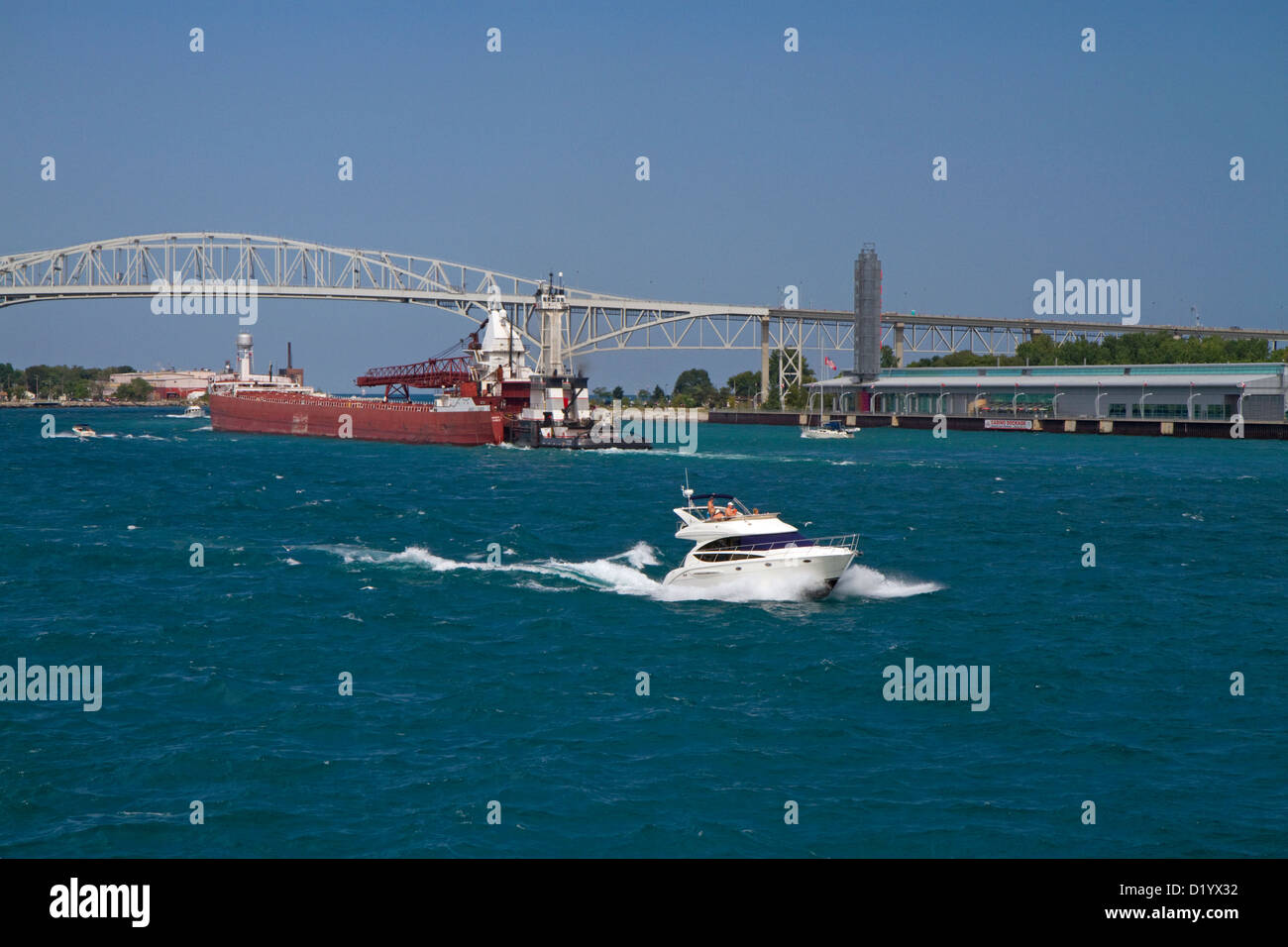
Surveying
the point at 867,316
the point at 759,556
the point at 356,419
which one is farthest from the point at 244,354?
the point at 759,556

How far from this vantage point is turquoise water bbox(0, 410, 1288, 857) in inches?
685

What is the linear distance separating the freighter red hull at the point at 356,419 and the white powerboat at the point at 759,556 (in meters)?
79.7

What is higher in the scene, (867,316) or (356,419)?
(867,316)

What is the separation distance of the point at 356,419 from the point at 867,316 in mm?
95619

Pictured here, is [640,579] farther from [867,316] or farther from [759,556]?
[867,316]

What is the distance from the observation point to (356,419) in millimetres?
123125

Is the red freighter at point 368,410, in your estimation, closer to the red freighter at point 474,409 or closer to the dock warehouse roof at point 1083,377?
the red freighter at point 474,409

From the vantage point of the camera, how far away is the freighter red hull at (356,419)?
11188 cm

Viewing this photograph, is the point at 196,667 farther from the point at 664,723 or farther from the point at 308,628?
the point at 664,723

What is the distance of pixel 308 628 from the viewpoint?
29.9 m

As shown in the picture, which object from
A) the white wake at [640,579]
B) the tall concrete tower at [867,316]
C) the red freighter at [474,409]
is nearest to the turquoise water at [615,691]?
the white wake at [640,579]

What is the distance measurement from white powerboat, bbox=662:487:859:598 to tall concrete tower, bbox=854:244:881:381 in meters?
152

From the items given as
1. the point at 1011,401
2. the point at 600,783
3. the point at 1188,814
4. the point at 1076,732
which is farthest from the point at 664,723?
the point at 1011,401
